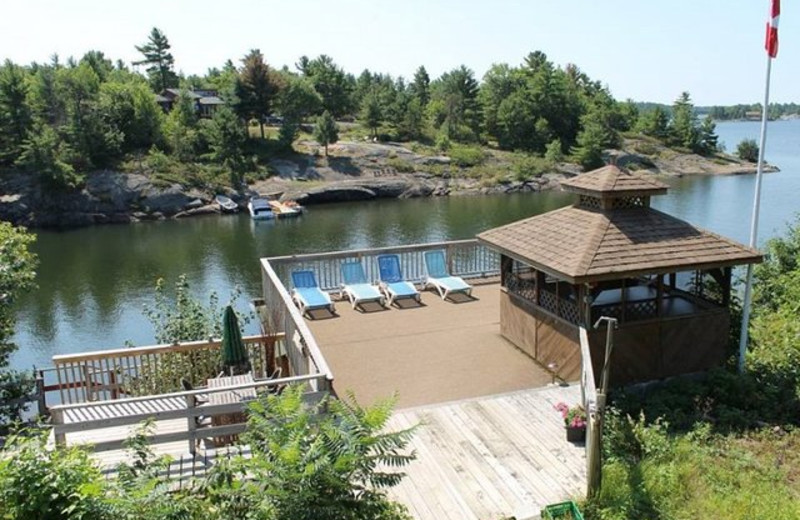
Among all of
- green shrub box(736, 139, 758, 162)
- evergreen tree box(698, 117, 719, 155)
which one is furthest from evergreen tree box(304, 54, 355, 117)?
green shrub box(736, 139, 758, 162)

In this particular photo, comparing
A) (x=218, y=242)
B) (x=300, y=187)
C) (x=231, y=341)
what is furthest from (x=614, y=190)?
Answer: (x=300, y=187)

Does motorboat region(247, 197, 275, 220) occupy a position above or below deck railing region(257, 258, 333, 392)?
below

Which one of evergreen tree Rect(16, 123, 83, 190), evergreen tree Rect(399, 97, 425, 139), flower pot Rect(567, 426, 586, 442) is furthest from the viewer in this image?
evergreen tree Rect(399, 97, 425, 139)

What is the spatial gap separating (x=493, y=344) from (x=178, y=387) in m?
4.87

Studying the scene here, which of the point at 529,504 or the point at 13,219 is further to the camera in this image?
the point at 13,219

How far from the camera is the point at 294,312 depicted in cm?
884

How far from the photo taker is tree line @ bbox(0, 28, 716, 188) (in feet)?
146

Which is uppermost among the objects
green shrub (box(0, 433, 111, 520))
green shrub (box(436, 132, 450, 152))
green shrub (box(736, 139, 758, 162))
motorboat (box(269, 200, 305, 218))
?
green shrub (box(436, 132, 450, 152))

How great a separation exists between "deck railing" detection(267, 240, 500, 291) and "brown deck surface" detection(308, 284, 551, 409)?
3.48 ft

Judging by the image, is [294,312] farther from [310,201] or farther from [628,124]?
[628,124]

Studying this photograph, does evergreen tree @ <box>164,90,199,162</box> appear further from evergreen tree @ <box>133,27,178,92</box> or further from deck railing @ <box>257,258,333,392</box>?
deck railing @ <box>257,258,333,392</box>

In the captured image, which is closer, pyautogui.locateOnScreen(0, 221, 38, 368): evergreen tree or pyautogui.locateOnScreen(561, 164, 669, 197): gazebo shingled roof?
pyautogui.locateOnScreen(0, 221, 38, 368): evergreen tree

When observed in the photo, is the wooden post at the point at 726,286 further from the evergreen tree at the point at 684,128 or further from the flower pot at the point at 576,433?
the evergreen tree at the point at 684,128

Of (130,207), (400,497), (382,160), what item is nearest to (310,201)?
(382,160)
